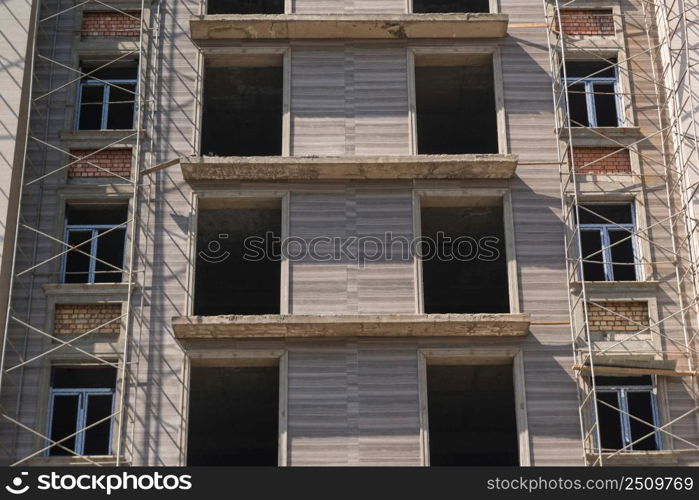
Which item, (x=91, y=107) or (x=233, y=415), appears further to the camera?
(x=233, y=415)

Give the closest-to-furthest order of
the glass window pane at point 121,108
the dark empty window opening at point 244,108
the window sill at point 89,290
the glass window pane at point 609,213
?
the window sill at point 89,290 < the glass window pane at point 609,213 < the glass window pane at point 121,108 < the dark empty window opening at point 244,108

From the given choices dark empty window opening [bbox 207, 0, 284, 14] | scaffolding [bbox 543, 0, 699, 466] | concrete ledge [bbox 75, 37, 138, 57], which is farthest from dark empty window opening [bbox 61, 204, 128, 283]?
scaffolding [bbox 543, 0, 699, 466]

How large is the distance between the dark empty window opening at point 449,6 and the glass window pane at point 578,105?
368 cm

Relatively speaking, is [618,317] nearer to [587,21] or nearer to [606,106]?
[606,106]

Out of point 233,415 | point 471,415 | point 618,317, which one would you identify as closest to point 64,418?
point 233,415

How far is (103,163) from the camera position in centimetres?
2597

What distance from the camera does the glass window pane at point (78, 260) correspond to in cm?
2522

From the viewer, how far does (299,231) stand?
82.4 ft

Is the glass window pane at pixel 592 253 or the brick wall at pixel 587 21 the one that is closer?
the glass window pane at pixel 592 253

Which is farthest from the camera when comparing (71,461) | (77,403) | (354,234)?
(354,234)

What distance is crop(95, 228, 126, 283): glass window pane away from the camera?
25.4m

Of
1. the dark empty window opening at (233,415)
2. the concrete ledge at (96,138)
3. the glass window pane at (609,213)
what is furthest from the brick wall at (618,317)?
the concrete ledge at (96,138)

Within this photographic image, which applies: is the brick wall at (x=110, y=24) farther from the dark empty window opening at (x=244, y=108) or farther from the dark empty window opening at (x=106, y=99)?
the dark empty window opening at (x=244, y=108)

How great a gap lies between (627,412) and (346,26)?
34.0 ft
